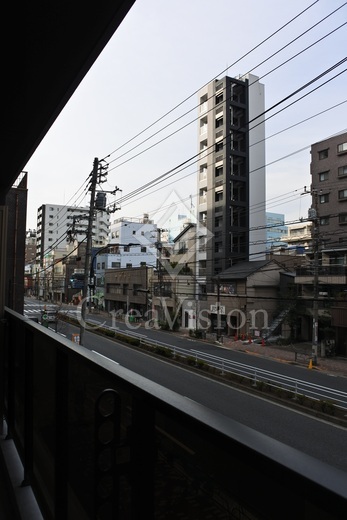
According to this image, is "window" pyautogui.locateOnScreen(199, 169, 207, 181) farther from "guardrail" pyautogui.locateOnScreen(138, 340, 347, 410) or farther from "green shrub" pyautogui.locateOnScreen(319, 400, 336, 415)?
"green shrub" pyautogui.locateOnScreen(319, 400, 336, 415)

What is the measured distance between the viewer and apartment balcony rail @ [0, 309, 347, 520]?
0.28m

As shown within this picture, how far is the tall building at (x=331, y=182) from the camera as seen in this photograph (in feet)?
46.1

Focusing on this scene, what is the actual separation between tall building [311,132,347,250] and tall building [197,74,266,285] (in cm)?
429

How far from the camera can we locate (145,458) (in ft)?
1.68

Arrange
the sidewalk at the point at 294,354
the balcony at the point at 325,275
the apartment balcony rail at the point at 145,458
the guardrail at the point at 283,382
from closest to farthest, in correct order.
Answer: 1. the apartment balcony rail at the point at 145,458
2. the guardrail at the point at 283,382
3. the sidewalk at the point at 294,354
4. the balcony at the point at 325,275

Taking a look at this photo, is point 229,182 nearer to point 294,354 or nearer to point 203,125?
point 203,125

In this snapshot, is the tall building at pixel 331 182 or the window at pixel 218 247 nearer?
the tall building at pixel 331 182

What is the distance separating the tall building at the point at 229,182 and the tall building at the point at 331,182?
429 centimetres

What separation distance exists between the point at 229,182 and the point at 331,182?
5859 mm

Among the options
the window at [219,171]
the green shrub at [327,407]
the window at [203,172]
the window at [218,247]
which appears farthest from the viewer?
the window at [203,172]

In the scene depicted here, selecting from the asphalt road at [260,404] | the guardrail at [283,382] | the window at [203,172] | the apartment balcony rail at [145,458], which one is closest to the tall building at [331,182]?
the asphalt road at [260,404]

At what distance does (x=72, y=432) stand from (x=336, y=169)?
15.8 meters

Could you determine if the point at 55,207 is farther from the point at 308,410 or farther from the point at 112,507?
the point at 112,507

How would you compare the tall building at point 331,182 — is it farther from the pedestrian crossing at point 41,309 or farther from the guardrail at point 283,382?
the pedestrian crossing at point 41,309
